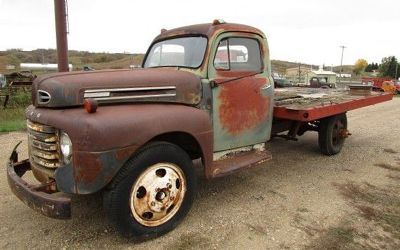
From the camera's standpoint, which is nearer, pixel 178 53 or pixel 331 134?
pixel 178 53

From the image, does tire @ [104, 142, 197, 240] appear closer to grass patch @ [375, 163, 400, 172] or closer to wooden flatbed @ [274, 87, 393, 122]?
wooden flatbed @ [274, 87, 393, 122]

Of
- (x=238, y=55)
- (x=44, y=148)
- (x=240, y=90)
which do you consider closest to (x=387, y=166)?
(x=240, y=90)

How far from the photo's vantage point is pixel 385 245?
3.63 meters

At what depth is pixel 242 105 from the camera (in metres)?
4.64

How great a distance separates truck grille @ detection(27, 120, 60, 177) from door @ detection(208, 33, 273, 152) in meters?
1.72

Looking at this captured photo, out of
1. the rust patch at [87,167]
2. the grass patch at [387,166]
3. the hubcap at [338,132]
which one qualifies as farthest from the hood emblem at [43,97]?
the grass patch at [387,166]

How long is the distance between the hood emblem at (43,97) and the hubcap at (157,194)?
110cm

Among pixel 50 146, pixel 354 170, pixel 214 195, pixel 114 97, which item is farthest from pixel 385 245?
pixel 50 146

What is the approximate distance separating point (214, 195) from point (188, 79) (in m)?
1.54

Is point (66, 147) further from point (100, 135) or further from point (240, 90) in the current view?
point (240, 90)

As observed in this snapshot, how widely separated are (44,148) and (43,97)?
469mm

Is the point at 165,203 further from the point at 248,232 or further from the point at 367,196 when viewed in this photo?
the point at 367,196

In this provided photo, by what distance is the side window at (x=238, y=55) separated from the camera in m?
4.51

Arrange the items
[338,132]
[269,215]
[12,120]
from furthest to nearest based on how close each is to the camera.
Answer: [12,120] → [338,132] → [269,215]
